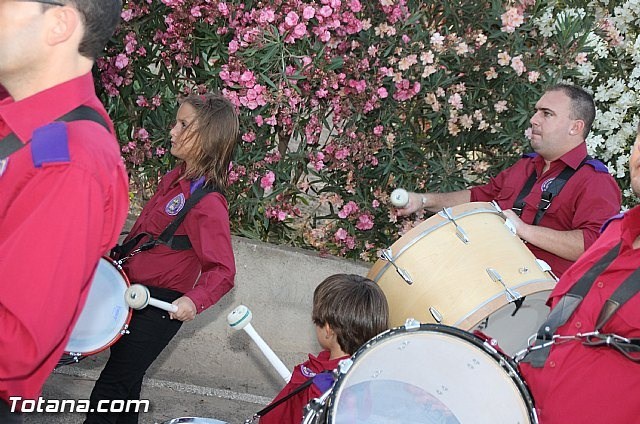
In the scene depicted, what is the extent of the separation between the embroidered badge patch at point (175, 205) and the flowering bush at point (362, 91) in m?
1.43

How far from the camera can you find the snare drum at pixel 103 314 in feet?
9.61

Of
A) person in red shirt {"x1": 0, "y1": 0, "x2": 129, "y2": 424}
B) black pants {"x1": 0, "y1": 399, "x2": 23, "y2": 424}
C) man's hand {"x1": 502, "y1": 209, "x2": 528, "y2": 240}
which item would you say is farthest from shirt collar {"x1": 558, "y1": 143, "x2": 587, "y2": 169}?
black pants {"x1": 0, "y1": 399, "x2": 23, "y2": 424}

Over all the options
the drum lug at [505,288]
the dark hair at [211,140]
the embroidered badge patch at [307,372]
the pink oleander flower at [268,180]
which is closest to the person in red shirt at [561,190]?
the drum lug at [505,288]

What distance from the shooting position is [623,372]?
2.16 meters

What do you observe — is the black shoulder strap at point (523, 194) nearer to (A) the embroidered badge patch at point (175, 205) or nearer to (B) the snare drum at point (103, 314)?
(A) the embroidered badge patch at point (175, 205)

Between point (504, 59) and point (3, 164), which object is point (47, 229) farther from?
point (504, 59)

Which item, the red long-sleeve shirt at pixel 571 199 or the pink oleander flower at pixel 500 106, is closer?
the red long-sleeve shirt at pixel 571 199

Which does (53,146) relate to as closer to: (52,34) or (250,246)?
(52,34)

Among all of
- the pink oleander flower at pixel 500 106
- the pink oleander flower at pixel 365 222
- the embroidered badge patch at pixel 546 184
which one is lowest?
the pink oleander flower at pixel 365 222

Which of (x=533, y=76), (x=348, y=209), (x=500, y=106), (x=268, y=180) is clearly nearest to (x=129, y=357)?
(x=268, y=180)

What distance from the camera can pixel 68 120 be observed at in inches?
64.0

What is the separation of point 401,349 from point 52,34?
44.0 inches

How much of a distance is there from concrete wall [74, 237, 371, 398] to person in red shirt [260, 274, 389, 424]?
1.84 meters

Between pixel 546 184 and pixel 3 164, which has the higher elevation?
pixel 3 164
